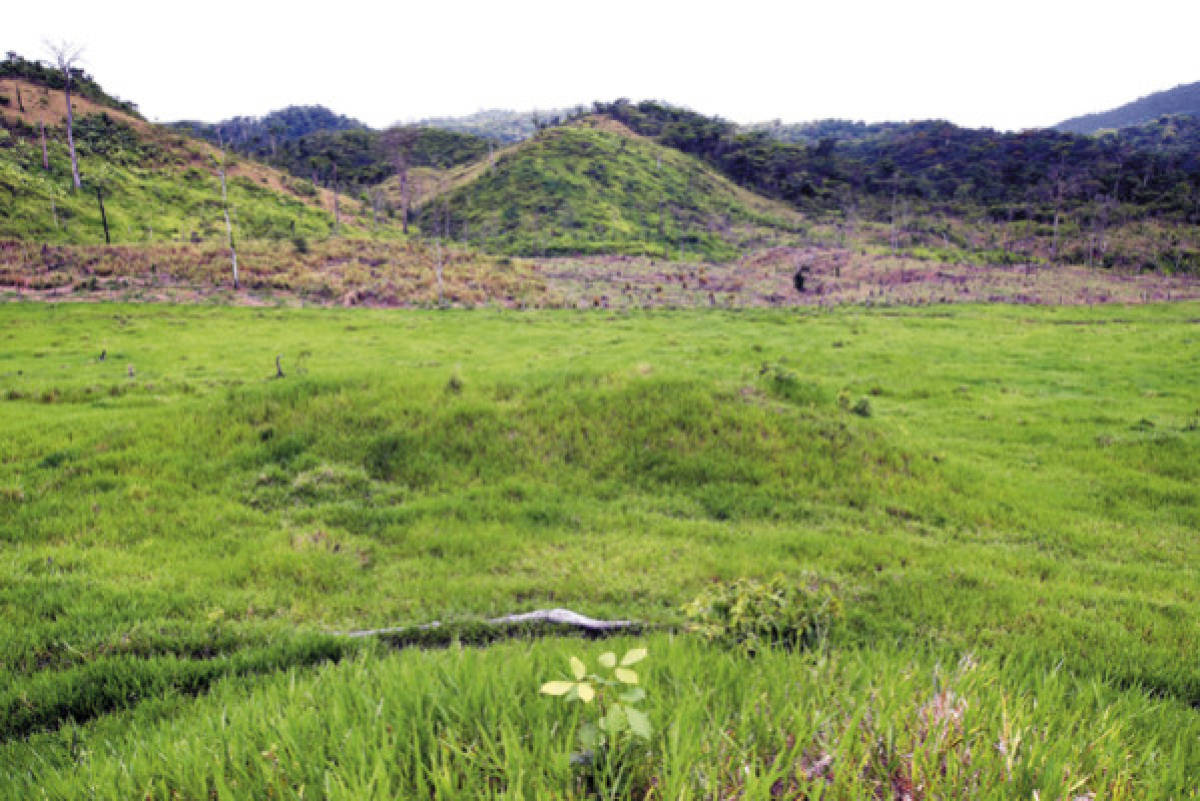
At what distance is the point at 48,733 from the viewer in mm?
3107

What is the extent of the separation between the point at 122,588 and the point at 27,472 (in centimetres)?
477

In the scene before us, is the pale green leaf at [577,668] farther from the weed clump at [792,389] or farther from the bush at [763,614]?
the weed clump at [792,389]

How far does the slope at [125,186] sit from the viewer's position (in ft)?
202

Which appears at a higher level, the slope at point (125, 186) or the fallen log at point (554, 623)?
the slope at point (125, 186)

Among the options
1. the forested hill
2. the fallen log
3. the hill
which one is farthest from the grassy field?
the forested hill

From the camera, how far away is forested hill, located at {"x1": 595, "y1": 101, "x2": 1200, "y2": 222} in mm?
120562

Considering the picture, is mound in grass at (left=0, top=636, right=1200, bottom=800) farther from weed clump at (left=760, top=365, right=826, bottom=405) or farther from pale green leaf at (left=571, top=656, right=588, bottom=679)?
weed clump at (left=760, top=365, right=826, bottom=405)

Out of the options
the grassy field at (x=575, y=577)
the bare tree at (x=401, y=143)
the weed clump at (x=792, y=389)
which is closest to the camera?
the grassy field at (x=575, y=577)

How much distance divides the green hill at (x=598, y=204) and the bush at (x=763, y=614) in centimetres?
8570

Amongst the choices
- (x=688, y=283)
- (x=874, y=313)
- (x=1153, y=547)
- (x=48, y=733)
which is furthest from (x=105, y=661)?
(x=688, y=283)

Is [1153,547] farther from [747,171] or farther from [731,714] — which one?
[747,171]

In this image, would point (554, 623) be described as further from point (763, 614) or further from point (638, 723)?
point (638, 723)

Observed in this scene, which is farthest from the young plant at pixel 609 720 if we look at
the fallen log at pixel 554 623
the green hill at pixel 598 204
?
the green hill at pixel 598 204

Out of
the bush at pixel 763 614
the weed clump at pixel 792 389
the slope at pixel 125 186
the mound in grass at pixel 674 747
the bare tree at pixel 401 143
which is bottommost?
the bush at pixel 763 614
